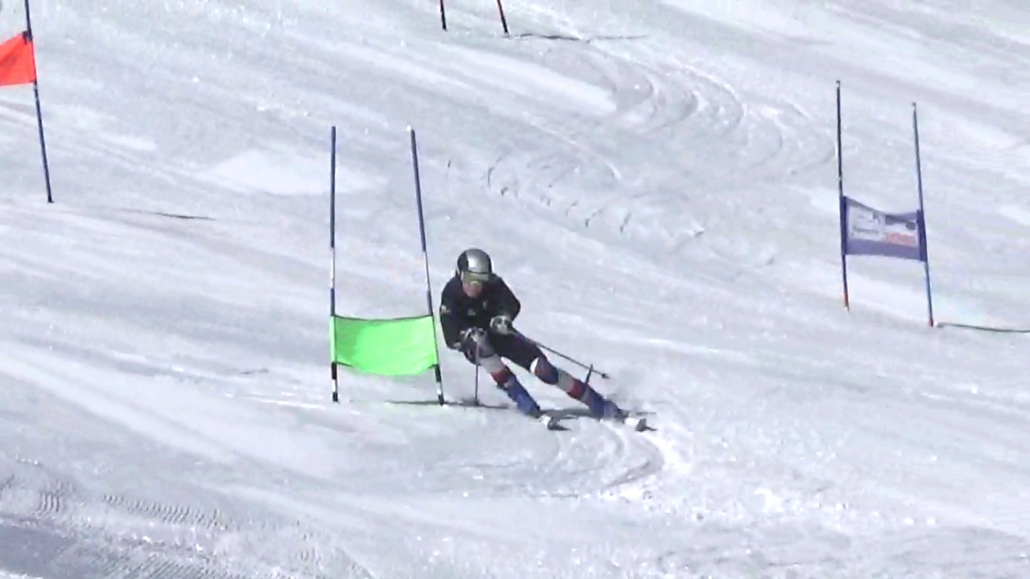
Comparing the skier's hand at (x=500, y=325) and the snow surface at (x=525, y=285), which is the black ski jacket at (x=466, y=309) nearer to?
the skier's hand at (x=500, y=325)

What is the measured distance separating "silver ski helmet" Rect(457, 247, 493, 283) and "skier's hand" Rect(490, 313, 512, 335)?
0.80 ft

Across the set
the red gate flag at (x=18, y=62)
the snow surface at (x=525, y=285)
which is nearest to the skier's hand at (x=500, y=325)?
the snow surface at (x=525, y=285)

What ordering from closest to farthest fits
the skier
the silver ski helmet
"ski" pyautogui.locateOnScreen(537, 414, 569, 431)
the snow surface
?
the snow surface, "ski" pyautogui.locateOnScreen(537, 414, 569, 431), the skier, the silver ski helmet

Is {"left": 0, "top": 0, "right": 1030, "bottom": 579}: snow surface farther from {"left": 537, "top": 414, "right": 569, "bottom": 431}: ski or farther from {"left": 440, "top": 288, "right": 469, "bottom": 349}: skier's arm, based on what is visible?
{"left": 440, "top": 288, "right": 469, "bottom": 349}: skier's arm

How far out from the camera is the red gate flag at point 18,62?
1573 centimetres

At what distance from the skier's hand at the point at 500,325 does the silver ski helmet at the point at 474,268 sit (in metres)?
0.24

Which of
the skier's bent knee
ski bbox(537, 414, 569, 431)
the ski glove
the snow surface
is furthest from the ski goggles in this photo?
ski bbox(537, 414, 569, 431)

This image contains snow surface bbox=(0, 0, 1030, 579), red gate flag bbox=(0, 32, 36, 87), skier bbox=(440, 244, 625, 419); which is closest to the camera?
snow surface bbox=(0, 0, 1030, 579)

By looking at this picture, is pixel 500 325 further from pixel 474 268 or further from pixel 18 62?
pixel 18 62

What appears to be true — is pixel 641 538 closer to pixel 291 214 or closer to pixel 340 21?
pixel 291 214

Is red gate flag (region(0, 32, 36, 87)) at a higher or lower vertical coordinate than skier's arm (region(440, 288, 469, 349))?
lower

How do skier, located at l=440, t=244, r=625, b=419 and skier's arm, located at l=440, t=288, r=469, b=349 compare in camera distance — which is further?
skier's arm, located at l=440, t=288, r=469, b=349

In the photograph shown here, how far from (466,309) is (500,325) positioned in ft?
0.77

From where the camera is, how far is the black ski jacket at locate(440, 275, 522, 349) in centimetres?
1216
